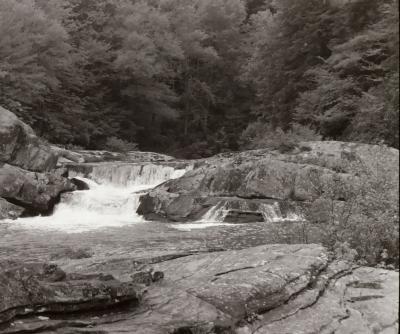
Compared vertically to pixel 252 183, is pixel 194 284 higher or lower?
lower

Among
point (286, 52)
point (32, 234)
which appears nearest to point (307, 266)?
point (32, 234)

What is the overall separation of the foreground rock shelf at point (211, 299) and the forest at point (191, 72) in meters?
10.3

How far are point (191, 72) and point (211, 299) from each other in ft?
129

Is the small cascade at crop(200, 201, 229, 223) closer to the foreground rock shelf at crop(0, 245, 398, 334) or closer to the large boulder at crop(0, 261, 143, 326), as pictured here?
the foreground rock shelf at crop(0, 245, 398, 334)

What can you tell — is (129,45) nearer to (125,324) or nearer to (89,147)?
(89,147)

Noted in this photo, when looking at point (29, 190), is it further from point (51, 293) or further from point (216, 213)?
point (51, 293)

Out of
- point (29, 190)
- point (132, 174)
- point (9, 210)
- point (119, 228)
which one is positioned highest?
point (132, 174)

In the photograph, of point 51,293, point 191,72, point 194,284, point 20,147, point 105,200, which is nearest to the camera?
point 51,293

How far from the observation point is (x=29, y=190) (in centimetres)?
1672

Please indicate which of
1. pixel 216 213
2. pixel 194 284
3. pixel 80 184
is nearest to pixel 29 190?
pixel 80 184

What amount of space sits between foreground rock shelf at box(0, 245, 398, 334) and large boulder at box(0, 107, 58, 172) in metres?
13.1

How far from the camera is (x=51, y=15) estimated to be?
30328 mm

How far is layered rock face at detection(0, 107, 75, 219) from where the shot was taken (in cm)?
1633

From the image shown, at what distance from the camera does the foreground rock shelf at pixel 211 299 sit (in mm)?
4422
